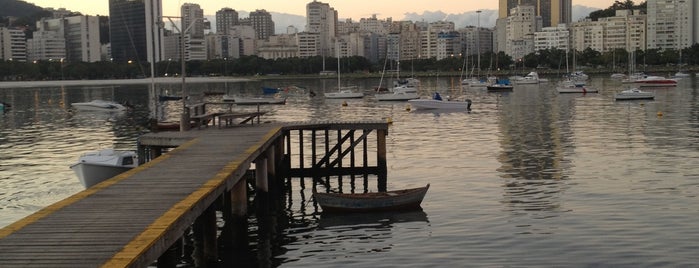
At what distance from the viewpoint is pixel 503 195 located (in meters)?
37.2

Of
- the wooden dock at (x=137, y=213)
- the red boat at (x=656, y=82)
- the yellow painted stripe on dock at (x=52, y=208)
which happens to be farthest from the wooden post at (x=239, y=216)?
the red boat at (x=656, y=82)

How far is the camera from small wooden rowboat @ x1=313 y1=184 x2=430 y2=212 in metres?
32.9

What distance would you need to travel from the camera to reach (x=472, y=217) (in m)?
32.5

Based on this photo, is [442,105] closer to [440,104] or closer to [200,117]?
[440,104]

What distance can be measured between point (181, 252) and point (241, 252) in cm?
194

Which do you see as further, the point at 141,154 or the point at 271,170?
the point at 271,170

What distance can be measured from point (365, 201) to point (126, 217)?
46.3ft

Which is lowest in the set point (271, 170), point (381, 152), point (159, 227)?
point (271, 170)

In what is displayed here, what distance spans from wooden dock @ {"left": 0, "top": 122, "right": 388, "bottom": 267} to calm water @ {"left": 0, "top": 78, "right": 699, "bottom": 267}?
125 inches

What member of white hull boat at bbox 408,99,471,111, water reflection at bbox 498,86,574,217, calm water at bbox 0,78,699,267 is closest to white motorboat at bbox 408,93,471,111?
white hull boat at bbox 408,99,471,111

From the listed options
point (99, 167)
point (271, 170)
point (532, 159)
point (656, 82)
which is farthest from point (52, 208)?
point (656, 82)

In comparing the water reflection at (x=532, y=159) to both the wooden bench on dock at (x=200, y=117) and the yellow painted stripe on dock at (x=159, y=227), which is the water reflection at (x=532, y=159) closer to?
the yellow painted stripe on dock at (x=159, y=227)

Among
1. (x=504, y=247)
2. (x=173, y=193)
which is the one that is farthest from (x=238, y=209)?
(x=504, y=247)

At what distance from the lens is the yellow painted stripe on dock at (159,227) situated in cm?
1633
